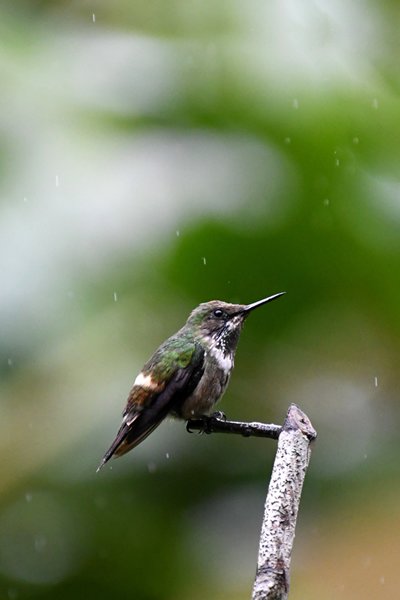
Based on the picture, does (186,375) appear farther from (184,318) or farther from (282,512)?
(282,512)

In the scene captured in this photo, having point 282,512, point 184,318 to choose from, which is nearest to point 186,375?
point 184,318

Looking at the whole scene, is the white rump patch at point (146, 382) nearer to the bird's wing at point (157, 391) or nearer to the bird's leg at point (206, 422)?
the bird's wing at point (157, 391)

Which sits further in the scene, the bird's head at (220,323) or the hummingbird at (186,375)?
the bird's head at (220,323)

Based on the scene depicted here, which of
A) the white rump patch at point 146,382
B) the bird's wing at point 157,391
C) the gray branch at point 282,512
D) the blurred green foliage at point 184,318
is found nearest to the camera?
the gray branch at point 282,512

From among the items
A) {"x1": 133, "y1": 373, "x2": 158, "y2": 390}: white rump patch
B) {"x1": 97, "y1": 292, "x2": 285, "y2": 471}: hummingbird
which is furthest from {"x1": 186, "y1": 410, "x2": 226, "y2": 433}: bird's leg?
{"x1": 133, "y1": 373, "x2": 158, "y2": 390}: white rump patch

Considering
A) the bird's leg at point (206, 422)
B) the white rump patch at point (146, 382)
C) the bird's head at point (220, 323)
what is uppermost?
the bird's head at point (220, 323)

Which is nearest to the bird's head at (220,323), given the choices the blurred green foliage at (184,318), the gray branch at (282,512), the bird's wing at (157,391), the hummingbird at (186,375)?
the hummingbird at (186,375)
